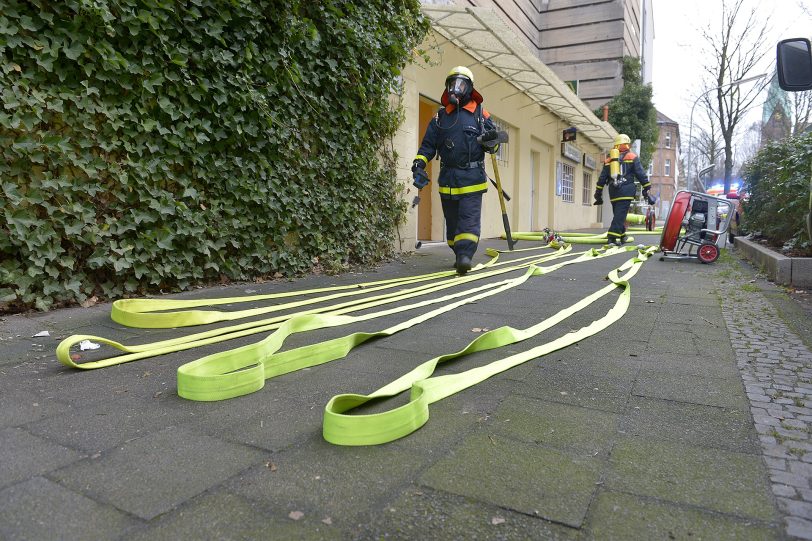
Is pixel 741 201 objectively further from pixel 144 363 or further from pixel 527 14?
pixel 144 363

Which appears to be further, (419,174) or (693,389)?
(419,174)

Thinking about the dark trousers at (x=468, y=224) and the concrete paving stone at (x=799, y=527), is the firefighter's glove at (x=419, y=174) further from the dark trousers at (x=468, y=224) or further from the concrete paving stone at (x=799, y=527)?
the concrete paving stone at (x=799, y=527)

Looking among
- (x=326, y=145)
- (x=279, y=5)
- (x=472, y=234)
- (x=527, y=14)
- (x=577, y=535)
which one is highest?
(x=527, y=14)

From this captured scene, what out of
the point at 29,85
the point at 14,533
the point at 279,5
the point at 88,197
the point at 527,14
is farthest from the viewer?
the point at 527,14

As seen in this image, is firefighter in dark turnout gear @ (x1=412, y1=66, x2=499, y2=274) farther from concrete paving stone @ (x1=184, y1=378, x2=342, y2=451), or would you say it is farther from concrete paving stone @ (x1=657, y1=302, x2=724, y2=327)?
concrete paving stone @ (x1=184, y1=378, x2=342, y2=451)

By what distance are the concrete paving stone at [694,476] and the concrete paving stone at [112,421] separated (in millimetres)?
1681

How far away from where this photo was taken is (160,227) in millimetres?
4652

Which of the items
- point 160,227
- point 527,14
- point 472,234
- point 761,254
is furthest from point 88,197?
point 527,14

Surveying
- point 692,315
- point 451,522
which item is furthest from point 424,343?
point 692,315

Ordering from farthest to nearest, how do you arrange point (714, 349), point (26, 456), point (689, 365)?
1. point (714, 349)
2. point (689, 365)
3. point (26, 456)

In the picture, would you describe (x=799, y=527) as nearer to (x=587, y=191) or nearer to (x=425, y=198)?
(x=425, y=198)

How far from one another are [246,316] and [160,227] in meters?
1.23

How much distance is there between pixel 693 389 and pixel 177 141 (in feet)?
14.0

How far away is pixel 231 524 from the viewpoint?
150 centimetres
